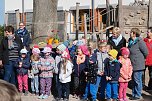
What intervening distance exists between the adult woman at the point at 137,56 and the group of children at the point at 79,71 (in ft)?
1.05

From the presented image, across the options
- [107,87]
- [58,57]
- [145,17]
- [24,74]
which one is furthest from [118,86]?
[145,17]

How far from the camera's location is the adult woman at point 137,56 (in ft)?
27.0

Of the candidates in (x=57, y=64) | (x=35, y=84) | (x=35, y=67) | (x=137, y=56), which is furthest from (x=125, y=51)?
(x=35, y=84)

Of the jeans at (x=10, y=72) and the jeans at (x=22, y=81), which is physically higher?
the jeans at (x=10, y=72)

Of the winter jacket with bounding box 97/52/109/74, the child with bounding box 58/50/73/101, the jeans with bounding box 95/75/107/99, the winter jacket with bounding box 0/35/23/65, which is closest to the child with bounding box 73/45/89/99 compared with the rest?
the child with bounding box 58/50/73/101

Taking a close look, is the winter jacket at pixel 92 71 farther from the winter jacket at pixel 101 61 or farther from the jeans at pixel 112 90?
the jeans at pixel 112 90

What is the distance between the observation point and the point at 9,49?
869 centimetres

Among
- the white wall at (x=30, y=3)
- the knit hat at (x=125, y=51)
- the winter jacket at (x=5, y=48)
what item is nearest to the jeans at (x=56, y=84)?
the winter jacket at (x=5, y=48)

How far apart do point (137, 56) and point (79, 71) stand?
136 cm

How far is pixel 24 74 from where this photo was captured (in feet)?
28.8

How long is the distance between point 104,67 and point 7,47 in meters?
2.39

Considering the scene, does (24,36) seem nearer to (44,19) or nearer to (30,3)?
(44,19)

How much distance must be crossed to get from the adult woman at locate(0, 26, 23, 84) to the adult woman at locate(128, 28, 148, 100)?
8.78ft

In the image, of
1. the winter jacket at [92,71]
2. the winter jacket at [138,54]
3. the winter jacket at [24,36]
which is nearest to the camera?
the winter jacket at [92,71]
